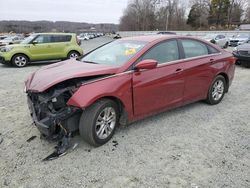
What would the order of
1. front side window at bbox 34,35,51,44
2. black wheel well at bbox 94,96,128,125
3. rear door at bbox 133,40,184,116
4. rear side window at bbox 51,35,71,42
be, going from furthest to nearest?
1. rear side window at bbox 51,35,71,42
2. front side window at bbox 34,35,51,44
3. rear door at bbox 133,40,184,116
4. black wheel well at bbox 94,96,128,125

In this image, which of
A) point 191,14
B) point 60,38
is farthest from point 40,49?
point 191,14

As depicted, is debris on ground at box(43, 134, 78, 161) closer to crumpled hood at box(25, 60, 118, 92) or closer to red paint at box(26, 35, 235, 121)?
red paint at box(26, 35, 235, 121)

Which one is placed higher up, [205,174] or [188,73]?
[188,73]

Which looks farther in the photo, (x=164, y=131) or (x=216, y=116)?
(x=216, y=116)

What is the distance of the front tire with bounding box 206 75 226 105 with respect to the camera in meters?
4.93

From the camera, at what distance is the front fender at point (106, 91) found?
9.89 feet

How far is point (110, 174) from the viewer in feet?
9.09

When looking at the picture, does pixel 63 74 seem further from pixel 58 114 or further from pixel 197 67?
pixel 197 67

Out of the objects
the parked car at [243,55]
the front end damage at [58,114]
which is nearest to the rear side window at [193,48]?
the front end damage at [58,114]

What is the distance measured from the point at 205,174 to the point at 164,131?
117cm

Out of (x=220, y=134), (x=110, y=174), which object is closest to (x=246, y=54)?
(x=220, y=134)

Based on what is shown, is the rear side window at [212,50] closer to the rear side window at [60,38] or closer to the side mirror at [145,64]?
the side mirror at [145,64]

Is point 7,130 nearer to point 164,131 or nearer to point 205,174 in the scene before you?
point 164,131

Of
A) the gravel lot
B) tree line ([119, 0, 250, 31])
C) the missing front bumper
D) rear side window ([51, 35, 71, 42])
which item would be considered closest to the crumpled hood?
the missing front bumper
